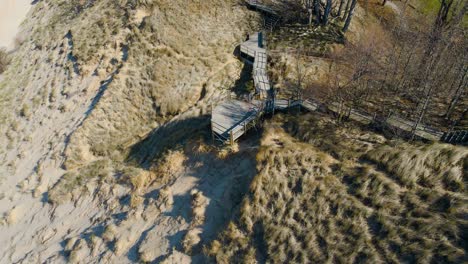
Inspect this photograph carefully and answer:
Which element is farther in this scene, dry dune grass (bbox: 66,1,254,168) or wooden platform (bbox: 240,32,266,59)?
wooden platform (bbox: 240,32,266,59)

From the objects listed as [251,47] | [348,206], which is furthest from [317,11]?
[348,206]

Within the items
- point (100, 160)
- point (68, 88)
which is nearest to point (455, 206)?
point (100, 160)

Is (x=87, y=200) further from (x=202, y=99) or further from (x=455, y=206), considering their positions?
(x=455, y=206)

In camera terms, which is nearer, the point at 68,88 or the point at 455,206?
the point at 455,206

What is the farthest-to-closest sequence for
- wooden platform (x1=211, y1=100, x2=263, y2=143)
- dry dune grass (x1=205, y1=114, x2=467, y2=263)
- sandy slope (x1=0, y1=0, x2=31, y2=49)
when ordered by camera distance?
1. sandy slope (x1=0, y1=0, x2=31, y2=49)
2. wooden platform (x1=211, y1=100, x2=263, y2=143)
3. dry dune grass (x1=205, y1=114, x2=467, y2=263)

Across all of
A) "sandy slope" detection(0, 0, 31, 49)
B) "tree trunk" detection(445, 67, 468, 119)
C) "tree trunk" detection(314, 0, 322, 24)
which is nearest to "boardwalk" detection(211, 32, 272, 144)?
"tree trunk" detection(314, 0, 322, 24)

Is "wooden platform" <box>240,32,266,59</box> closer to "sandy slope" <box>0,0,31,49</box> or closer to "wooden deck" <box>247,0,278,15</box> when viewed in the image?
"wooden deck" <box>247,0,278,15</box>
